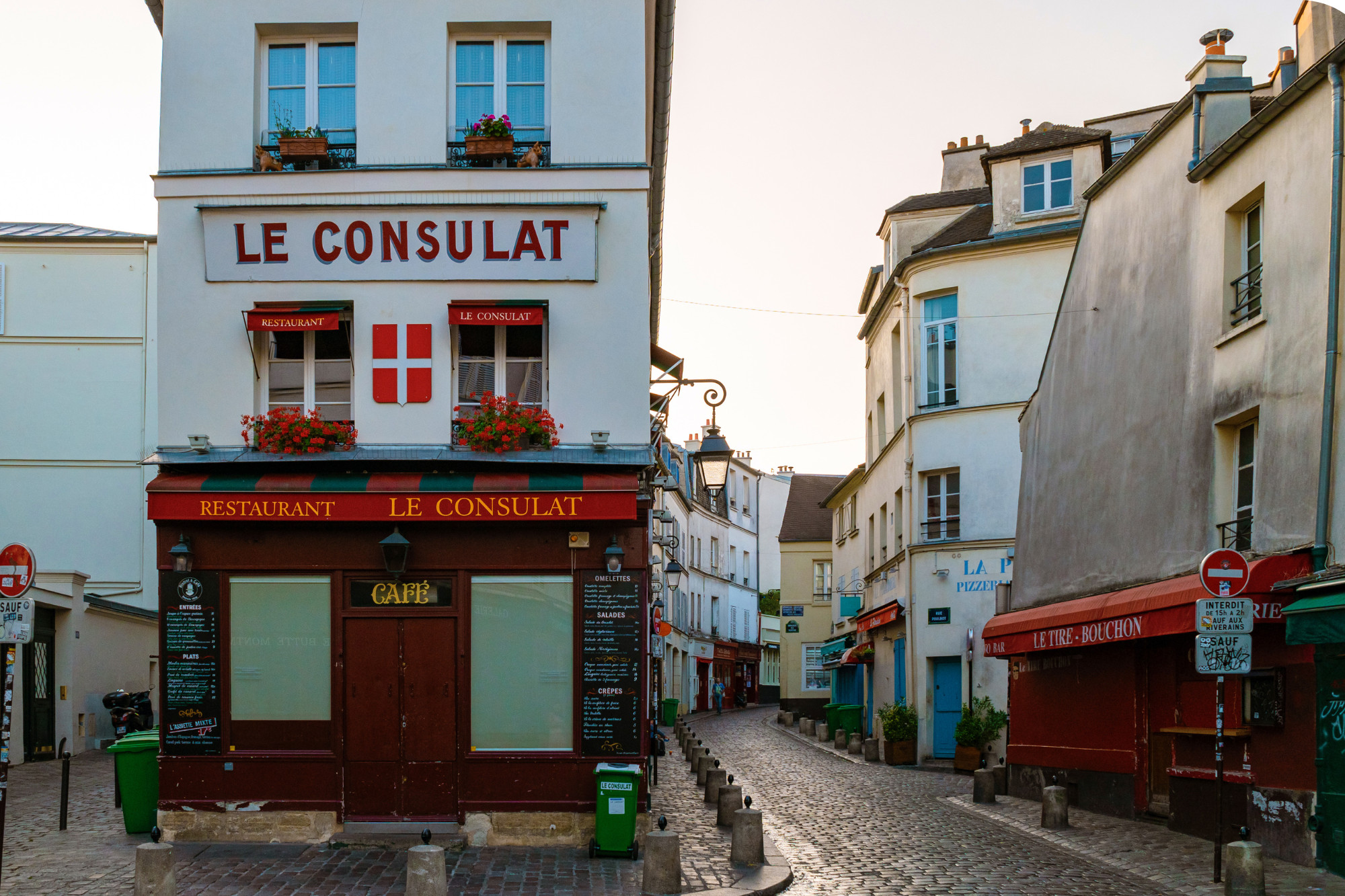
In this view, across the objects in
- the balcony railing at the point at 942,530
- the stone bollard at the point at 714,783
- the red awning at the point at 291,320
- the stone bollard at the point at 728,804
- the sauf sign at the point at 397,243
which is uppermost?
the sauf sign at the point at 397,243

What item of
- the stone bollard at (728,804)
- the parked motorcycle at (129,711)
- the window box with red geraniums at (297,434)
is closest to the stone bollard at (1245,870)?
the stone bollard at (728,804)

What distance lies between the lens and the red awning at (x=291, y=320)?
45.7 ft

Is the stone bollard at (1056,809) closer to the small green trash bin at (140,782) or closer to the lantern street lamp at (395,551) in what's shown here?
the lantern street lamp at (395,551)

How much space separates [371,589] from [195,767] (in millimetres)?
2486

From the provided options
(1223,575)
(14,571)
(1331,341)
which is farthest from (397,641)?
(1331,341)

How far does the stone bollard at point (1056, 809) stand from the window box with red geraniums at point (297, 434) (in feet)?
29.5

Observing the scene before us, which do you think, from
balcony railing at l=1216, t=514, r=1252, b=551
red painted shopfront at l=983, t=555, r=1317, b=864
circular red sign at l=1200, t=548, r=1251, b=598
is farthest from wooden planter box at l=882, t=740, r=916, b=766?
circular red sign at l=1200, t=548, r=1251, b=598

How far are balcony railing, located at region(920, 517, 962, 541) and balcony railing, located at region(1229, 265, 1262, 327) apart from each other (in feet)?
44.6

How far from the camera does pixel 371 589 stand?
13.8 m

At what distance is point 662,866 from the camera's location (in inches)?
427

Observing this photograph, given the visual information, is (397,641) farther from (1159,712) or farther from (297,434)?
(1159,712)

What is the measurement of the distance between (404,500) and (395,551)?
0.51 m

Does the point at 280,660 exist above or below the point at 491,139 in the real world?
below

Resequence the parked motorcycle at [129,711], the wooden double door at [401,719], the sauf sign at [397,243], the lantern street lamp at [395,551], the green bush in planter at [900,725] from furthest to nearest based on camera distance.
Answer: the green bush in planter at [900,725] → the parked motorcycle at [129,711] → the sauf sign at [397,243] → the wooden double door at [401,719] → the lantern street lamp at [395,551]
